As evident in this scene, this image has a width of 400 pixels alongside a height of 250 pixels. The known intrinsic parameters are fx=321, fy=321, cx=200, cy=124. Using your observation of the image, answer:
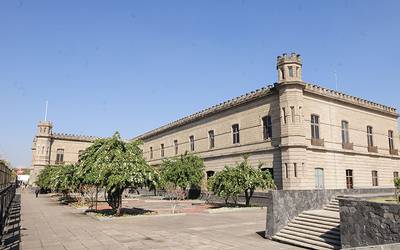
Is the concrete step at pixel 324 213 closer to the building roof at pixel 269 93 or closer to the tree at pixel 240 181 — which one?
the tree at pixel 240 181

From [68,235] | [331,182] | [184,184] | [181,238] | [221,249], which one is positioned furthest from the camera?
[184,184]

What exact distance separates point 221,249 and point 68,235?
7.06 meters

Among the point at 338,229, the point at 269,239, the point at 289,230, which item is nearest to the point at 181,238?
the point at 269,239

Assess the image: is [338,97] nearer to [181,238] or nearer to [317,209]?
[317,209]

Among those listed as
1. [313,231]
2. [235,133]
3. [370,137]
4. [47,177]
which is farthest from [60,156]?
[313,231]

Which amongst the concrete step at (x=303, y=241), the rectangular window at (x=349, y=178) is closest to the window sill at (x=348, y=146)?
the rectangular window at (x=349, y=178)

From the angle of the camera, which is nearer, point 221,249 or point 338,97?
point 221,249

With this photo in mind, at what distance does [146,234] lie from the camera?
13.9m

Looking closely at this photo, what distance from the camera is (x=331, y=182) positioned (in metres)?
28.2

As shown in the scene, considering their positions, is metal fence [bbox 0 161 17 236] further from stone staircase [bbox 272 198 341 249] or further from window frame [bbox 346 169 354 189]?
window frame [bbox 346 169 354 189]

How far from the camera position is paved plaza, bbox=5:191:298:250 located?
38.5 feet

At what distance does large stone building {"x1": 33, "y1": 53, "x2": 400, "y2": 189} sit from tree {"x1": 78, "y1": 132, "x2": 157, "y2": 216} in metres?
11.9

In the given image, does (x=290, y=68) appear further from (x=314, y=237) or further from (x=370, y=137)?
(x=314, y=237)

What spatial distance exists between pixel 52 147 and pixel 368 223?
67260 millimetres
